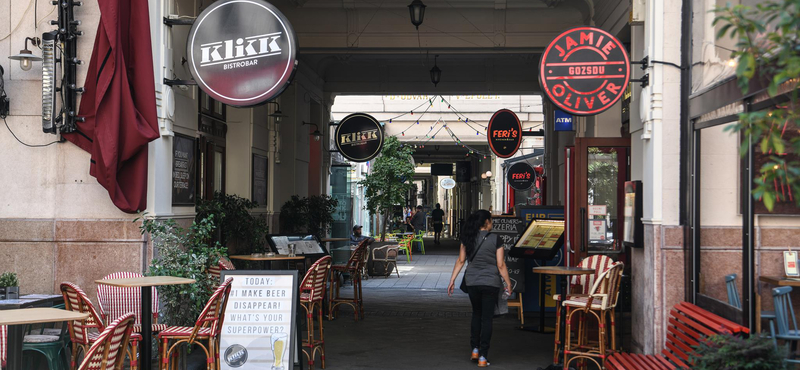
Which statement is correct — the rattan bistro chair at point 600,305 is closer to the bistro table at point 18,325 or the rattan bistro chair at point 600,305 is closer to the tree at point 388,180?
the bistro table at point 18,325

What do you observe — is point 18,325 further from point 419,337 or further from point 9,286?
point 419,337

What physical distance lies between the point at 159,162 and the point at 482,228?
10.7ft

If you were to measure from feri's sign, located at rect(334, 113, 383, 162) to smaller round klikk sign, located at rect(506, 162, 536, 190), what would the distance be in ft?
22.8

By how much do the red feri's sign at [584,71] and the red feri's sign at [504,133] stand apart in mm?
8621

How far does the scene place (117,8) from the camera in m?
6.97

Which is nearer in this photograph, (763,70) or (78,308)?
(763,70)

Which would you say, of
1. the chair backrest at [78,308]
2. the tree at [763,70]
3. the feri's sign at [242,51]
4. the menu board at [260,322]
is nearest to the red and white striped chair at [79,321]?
the chair backrest at [78,308]

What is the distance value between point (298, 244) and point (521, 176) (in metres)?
10.7

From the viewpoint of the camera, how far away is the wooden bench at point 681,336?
512 centimetres

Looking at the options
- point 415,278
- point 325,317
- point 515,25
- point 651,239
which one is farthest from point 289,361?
point 415,278

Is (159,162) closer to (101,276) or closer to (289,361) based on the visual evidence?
(101,276)

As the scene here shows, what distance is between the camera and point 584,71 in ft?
22.3

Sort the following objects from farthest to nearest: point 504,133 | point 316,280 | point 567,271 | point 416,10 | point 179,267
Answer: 1. point 504,133
2. point 416,10
3. point 316,280
4. point 567,271
5. point 179,267

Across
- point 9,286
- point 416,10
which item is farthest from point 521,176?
point 9,286
